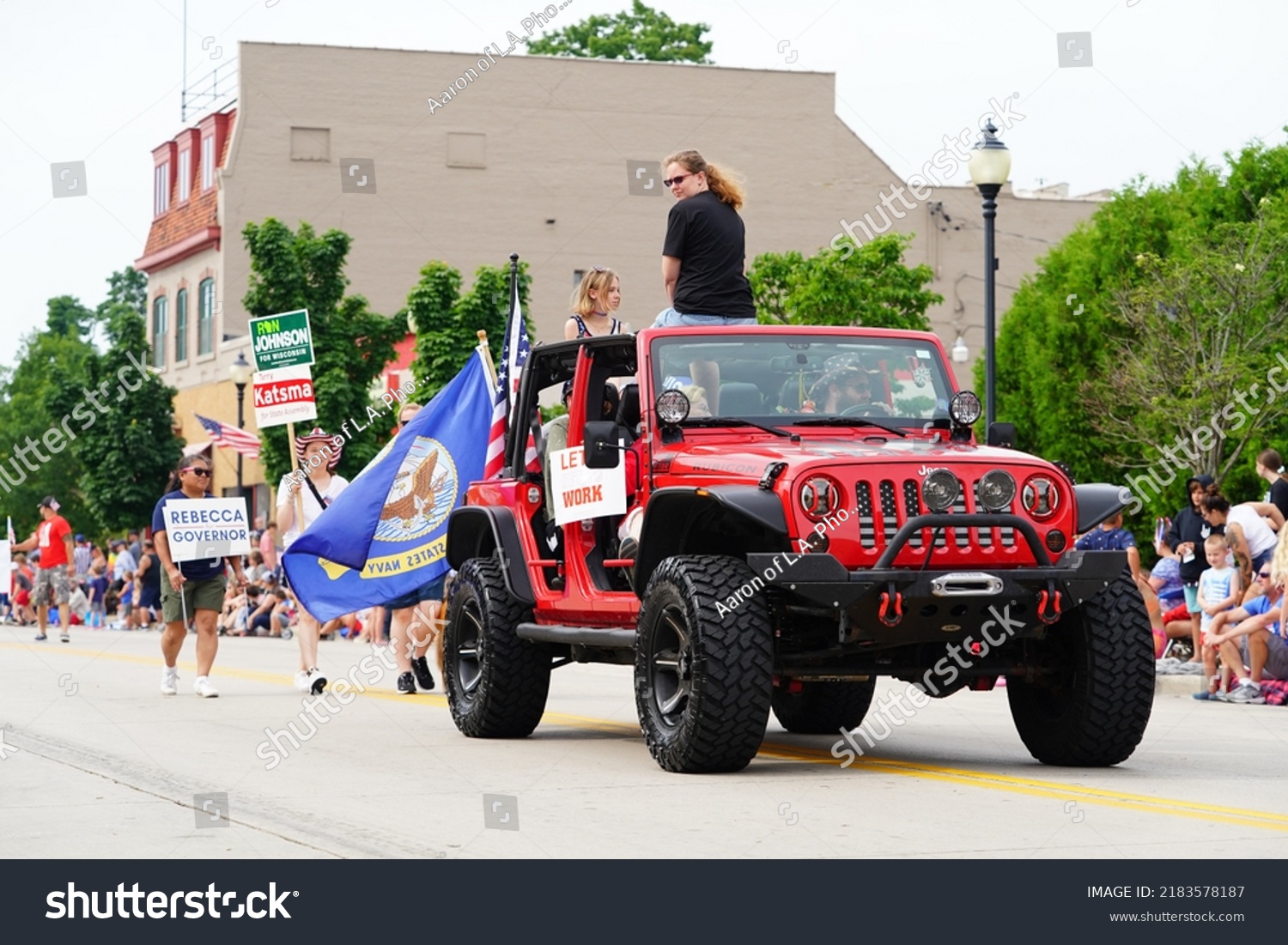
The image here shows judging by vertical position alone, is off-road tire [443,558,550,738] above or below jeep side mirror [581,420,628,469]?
below

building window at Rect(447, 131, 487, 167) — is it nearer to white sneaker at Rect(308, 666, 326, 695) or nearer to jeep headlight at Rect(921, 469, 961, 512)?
white sneaker at Rect(308, 666, 326, 695)

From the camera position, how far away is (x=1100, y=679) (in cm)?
948

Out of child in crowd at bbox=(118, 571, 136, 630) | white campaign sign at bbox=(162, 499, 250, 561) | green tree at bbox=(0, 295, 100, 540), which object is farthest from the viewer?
green tree at bbox=(0, 295, 100, 540)

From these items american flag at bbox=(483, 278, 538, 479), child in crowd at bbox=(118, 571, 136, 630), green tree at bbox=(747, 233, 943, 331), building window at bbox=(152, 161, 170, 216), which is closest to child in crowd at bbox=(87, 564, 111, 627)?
child in crowd at bbox=(118, 571, 136, 630)

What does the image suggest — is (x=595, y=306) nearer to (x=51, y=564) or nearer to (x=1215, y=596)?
(x=1215, y=596)

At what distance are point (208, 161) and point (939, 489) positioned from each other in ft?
172

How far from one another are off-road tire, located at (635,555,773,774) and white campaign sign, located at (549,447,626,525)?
0.99 metres

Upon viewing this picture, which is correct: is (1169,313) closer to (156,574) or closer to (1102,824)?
(156,574)

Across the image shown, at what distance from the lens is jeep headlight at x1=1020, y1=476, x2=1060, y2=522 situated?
9398 mm

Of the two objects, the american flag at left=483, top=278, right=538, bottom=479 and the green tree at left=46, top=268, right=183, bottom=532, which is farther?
the green tree at left=46, top=268, right=183, bottom=532

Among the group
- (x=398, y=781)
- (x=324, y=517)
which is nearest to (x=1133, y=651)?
(x=398, y=781)

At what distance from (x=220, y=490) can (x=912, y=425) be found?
165 ft

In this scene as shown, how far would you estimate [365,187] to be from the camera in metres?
56.2

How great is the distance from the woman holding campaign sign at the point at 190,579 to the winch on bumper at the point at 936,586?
814 cm
